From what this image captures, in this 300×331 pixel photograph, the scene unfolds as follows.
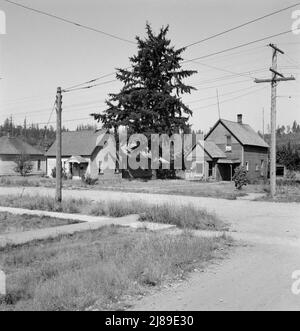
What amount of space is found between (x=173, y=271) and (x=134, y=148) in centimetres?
3817

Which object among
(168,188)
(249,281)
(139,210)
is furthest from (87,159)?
(249,281)

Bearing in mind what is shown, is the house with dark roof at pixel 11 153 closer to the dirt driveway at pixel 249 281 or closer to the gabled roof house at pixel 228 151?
the gabled roof house at pixel 228 151

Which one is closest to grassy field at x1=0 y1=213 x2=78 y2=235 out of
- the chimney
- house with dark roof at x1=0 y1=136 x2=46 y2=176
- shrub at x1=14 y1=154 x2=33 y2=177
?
shrub at x1=14 y1=154 x2=33 y2=177

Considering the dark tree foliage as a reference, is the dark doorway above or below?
below

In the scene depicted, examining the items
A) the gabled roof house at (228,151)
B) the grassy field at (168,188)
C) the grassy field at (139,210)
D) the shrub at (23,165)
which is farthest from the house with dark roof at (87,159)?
the grassy field at (139,210)

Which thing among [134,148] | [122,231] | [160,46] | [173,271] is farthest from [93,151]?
[173,271]

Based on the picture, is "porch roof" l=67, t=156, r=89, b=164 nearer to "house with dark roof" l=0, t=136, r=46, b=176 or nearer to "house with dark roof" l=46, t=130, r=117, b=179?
"house with dark roof" l=46, t=130, r=117, b=179

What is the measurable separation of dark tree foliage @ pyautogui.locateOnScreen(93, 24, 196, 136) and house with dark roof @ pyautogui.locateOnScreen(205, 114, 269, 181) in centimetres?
734

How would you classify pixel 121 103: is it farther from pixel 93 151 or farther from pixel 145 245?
pixel 145 245

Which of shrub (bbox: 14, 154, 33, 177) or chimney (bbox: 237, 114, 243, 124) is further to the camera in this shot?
shrub (bbox: 14, 154, 33, 177)

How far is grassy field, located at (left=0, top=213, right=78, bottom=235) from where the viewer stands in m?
14.3

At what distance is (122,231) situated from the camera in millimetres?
13508

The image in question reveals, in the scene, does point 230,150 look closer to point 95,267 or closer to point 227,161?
point 227,161

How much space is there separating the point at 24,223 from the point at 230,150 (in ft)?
128
